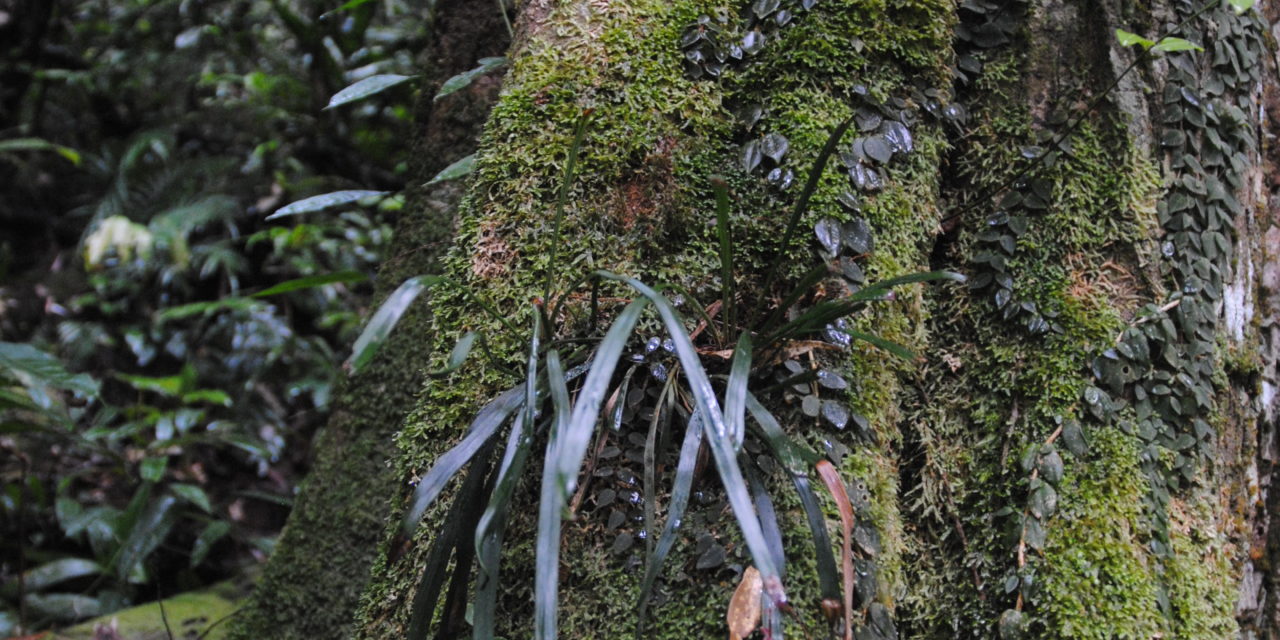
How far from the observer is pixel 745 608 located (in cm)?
94

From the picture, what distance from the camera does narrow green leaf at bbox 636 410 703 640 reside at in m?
0.94

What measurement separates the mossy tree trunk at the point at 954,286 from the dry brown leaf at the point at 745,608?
0.19 feet

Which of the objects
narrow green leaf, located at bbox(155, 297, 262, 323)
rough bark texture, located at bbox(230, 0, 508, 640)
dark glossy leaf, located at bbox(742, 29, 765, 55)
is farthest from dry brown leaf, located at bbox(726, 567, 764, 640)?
narrow green leaf, located at bbox(155, 297, 262, 323)

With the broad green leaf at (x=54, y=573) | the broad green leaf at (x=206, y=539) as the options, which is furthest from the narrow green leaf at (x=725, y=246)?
the broad green leaf at (x=54, y=573)

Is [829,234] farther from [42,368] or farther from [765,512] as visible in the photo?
[42,368]

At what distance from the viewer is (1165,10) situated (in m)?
1.48

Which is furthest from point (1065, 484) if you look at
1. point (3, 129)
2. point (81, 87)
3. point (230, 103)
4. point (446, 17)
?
point (3, 129)

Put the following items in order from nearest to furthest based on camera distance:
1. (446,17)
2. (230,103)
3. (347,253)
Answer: (446,17) → (347,253) → (230,103)

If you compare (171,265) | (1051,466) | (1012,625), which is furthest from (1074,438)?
(171,265)

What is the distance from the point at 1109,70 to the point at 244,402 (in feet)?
10.9

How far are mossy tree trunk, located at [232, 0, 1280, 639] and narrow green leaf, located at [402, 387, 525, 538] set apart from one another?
5.4 inches

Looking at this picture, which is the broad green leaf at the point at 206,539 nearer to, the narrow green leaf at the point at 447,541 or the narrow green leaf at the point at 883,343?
the narrow green leaf at the point at 447,541

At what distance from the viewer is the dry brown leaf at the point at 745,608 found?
3.04ft

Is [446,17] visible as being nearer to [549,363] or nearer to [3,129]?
[549,363]
